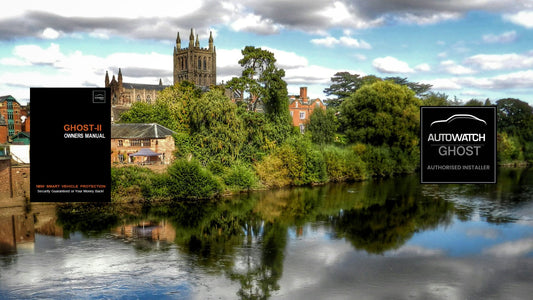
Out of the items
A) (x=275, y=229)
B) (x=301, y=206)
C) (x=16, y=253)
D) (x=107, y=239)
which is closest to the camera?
(x=16, y=253)

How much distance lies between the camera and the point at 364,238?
26219 mm

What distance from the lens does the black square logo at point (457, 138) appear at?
26.8 metres

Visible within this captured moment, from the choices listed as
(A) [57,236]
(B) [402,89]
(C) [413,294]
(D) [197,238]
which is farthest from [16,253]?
(B) [402,89]

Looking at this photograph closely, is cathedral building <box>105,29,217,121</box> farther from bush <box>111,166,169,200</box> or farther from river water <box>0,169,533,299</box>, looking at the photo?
river water <box>0,169,533,299</box>

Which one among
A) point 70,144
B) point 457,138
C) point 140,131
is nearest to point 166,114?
point 140,131

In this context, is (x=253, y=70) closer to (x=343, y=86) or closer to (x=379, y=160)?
(x=379, y=160)

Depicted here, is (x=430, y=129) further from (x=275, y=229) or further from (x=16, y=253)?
(x=16, y=253)

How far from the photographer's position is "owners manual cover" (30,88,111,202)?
2166 cm

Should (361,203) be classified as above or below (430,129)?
below

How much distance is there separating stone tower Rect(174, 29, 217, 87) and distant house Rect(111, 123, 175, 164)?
89984 millimetres

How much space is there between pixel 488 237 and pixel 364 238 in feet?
23.0

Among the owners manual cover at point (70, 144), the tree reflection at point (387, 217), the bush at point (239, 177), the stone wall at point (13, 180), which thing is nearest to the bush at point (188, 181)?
the bush at point (239, 177)

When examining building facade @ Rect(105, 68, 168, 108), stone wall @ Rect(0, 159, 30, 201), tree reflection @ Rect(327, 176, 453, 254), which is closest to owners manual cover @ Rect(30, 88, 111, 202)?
tree reflection @ Rect(327, 176, 453, 254)

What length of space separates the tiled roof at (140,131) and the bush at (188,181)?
24.8ft
